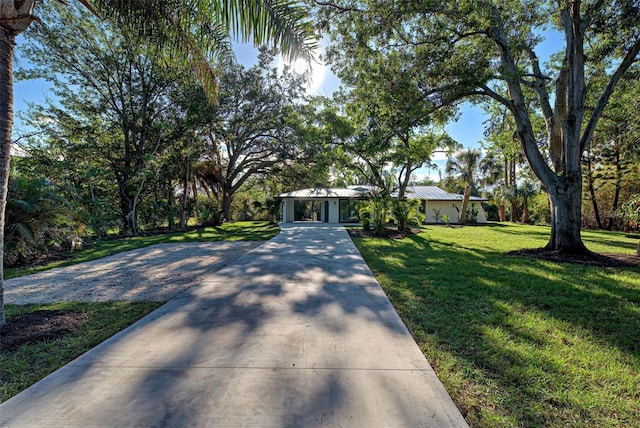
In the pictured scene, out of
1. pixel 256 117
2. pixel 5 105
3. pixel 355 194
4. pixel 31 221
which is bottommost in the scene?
pixel 31 221

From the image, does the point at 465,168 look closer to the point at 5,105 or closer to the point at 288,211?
the point at 288,211

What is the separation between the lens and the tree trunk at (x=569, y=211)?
24.7 feet

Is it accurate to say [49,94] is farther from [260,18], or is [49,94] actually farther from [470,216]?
[470,216]

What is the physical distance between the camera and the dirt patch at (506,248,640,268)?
260 inches

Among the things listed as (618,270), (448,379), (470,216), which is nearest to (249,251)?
(448,379)

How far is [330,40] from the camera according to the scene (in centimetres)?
877

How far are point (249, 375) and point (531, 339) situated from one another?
3.10 metres

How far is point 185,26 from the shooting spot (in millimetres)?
4219

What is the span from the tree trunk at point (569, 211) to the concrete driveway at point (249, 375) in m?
7.31

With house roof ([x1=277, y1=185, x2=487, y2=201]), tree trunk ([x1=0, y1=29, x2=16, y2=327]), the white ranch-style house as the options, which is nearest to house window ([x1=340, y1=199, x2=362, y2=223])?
the white ranch-style house

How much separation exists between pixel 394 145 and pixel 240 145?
12.3 m

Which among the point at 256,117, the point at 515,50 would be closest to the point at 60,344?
the point at 515,50

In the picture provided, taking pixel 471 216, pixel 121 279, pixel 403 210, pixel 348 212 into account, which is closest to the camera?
pixel 121 279

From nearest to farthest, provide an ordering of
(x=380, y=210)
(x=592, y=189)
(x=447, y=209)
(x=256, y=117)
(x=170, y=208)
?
1. (x=380, y=210)
2. (x=170, y=208)
3. (x=592, y=189)
4. (x=256, y=117)
5. (x=447, y=209)
